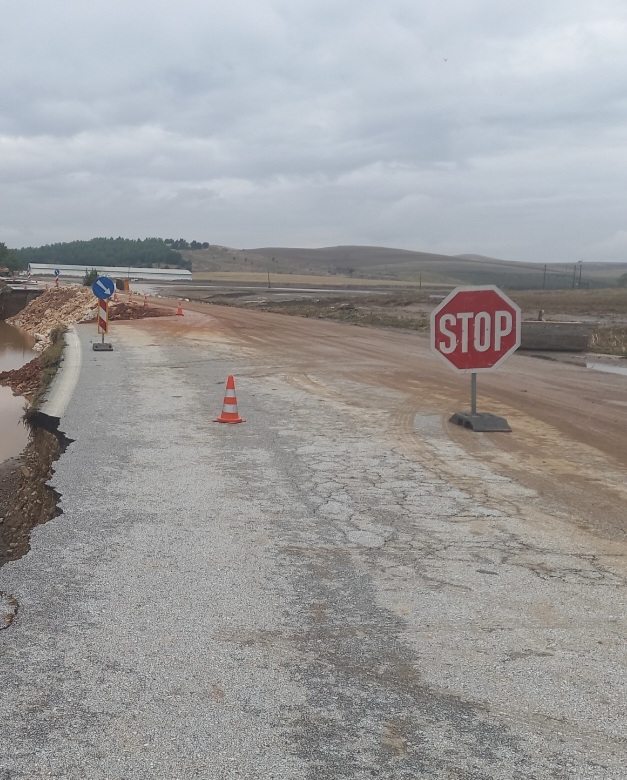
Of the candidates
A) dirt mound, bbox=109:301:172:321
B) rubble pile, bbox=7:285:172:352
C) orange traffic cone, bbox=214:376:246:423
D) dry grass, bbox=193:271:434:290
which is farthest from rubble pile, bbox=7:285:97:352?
dry grass, bbox=193:271:434:290

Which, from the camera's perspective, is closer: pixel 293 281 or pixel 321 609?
pixel 321 609

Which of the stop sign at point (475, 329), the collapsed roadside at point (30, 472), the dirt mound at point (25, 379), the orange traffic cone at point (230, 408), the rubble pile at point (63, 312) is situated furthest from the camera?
the rubble pile at point (63, 312)

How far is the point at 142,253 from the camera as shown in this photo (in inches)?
6993

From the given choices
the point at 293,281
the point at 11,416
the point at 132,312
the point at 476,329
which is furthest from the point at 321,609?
the point at 293,281

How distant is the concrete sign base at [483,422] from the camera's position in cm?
1045

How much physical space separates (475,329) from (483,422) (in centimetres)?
119

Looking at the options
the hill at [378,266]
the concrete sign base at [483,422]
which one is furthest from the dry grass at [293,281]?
the concrete sign base at [483,422]

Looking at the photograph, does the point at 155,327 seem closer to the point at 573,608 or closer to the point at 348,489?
the point at 348,489

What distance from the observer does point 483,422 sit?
415 inches

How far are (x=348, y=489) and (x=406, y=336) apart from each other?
815 inches

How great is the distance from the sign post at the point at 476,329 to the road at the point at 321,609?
1019mm

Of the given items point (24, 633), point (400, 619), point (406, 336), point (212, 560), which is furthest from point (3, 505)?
point (406, 336)

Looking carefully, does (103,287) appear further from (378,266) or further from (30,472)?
(378,266)

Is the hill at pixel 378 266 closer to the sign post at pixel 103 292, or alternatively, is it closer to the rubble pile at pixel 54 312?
the rubble pile at pixel 54 312
